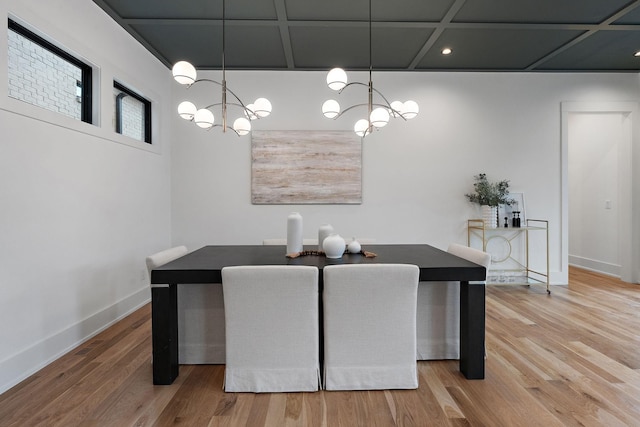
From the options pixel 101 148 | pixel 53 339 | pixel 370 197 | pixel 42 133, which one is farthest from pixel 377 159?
pixel 53 339

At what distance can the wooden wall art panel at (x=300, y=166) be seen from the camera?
4469 mm

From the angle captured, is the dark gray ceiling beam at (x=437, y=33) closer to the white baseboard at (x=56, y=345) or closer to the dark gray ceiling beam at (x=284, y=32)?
the dark gray ceiling beam at (x=284, y=32)

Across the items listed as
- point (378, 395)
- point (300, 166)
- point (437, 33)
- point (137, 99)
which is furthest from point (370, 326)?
point (137, 99)

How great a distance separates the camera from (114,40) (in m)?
3.26

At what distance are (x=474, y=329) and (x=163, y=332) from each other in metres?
1.91

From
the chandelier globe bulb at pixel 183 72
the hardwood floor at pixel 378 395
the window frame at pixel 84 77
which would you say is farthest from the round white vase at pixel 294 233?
the window frame at pixel 84 77

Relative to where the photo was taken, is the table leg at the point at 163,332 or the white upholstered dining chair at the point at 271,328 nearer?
the white upholstered dining chair at the point at 271,328

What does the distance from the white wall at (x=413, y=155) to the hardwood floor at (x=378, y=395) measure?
1946mm

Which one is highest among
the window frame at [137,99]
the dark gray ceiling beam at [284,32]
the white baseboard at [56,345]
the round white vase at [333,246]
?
the dark gray ceiling beam at [284,32]

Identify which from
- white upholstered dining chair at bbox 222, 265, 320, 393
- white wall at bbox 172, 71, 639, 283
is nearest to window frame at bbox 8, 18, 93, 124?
white wall at bbox 172, 71, 639, 283

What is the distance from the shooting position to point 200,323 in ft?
7.81

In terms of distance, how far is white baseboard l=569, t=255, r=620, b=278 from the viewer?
513cm

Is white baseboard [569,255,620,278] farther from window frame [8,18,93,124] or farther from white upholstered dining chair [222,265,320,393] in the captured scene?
window frame [8,18,93,124]

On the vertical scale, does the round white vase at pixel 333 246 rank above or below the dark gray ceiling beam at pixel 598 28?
below
